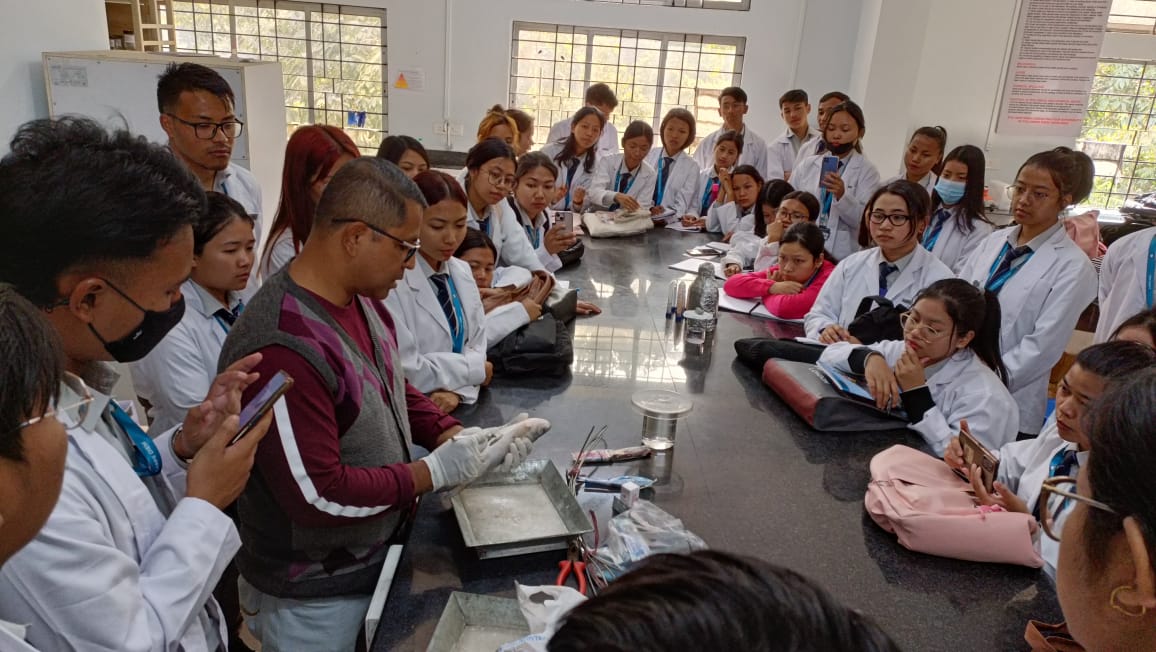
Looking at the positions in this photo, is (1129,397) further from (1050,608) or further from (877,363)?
(877,363)

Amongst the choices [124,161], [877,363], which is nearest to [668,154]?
[877,363]

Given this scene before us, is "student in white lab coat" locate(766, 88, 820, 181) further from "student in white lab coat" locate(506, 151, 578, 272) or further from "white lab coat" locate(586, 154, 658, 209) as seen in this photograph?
"student in white lab coat" locate(506, 151, 578, 272)

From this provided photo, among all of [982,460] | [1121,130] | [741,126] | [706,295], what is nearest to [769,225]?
[706,295]

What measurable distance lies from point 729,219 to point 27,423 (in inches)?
194

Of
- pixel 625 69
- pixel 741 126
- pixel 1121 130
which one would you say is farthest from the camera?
pixel 625 69

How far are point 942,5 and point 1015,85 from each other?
977mm

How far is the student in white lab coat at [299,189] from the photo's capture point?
2.56 metres

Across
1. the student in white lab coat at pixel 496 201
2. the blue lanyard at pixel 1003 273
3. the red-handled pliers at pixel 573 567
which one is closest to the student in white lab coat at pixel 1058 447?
the red-handled pliers at pixel 573 567

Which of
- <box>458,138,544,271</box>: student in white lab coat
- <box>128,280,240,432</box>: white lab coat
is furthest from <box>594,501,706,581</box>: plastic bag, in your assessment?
<box>458,138,544,271</box>: student in white lab coat

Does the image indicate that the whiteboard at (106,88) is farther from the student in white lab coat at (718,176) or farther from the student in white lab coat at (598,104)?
the student in white lab coat at (718,176)

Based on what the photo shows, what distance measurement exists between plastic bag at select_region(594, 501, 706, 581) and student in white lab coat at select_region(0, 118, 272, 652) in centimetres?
75

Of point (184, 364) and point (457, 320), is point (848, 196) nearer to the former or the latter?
point (457, 320)

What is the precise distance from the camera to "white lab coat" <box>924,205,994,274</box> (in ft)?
12.6

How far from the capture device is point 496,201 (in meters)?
3.37
